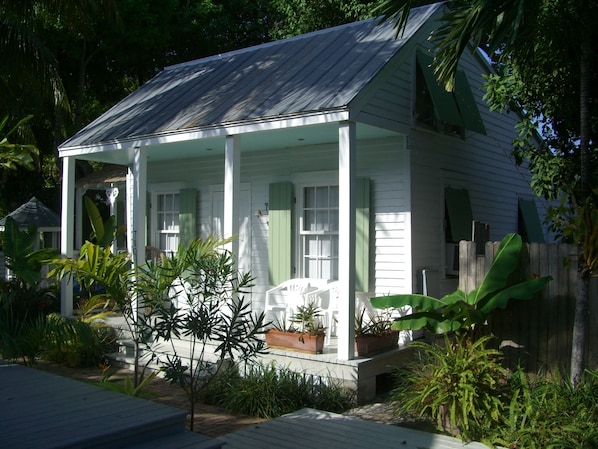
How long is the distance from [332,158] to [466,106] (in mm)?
2245

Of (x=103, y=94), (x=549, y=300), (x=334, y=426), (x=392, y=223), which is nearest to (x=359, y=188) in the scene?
(x=392, y=223)

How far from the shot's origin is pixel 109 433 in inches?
176

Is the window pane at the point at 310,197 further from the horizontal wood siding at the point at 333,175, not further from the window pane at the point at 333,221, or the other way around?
the window pane at the point at 333,221

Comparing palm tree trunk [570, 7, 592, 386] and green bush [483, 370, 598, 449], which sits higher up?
palm tree trunk [570, 7, 592, 386]

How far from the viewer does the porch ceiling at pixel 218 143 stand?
339 inches

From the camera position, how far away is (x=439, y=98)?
8.89 meters

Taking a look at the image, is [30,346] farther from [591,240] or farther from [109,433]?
[591,240]

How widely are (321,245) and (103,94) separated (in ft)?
48.2

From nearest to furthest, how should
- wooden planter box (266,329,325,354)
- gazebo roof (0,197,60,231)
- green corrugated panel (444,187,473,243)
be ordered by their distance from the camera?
1. wooden planter box (266,329,325,354)
2. green corrugated panel (444,187,473,243)
3. gazebo roof (0,197,60,231)

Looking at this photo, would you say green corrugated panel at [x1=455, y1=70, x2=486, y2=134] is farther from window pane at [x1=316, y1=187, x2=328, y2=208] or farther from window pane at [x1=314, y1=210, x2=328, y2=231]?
window pane at [x1=314, y1=210, x2=328, y2=231]

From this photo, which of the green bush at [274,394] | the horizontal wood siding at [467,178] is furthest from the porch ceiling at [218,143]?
the green bush at [274,394]

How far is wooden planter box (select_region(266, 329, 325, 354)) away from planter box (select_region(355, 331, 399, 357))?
504 millimetres

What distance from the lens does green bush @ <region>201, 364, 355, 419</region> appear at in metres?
6.85

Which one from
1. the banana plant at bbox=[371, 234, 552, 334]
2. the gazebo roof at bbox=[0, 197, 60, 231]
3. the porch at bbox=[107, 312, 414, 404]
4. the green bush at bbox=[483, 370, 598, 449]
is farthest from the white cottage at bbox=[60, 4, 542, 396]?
the gazebo roof at bbox=[0, 197, 60, 231]
